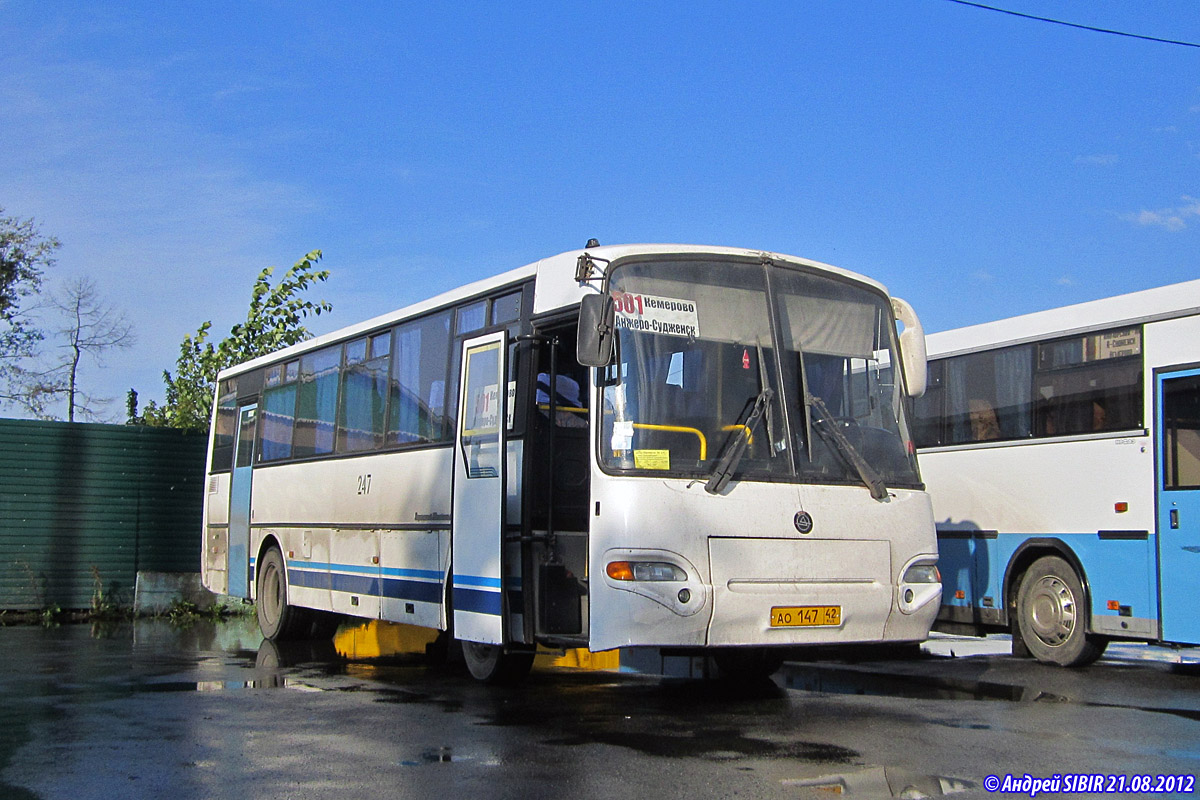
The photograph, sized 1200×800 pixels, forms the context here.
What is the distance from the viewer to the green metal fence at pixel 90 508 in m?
20.3

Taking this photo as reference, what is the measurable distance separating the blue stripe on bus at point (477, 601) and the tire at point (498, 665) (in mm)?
419

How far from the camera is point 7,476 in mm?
20328

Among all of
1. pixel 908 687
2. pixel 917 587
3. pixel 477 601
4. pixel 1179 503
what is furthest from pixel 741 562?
pixel 1179 503

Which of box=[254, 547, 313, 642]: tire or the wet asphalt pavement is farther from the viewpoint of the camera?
box=[254, 547, 313, 642]: tire

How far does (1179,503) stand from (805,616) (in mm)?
4499

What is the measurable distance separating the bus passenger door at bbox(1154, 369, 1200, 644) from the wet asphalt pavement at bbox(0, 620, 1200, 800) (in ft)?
2.13

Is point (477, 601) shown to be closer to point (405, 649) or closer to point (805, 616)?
point (805, 616)

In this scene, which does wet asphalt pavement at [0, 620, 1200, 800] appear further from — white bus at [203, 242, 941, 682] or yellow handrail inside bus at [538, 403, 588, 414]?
yellow handrail inside bus at [538, 403, 588, 414]

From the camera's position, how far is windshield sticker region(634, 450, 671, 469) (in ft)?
28.4

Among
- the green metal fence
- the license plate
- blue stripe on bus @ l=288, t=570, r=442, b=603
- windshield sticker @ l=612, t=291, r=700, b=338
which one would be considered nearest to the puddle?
the license plate

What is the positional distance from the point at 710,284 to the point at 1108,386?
197 inches

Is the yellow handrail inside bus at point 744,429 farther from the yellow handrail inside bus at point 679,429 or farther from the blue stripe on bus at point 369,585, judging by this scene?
the blue stripe on bus at point 369,585

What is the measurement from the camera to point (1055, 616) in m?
12.6

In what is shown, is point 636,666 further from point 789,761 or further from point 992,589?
point 789,761
